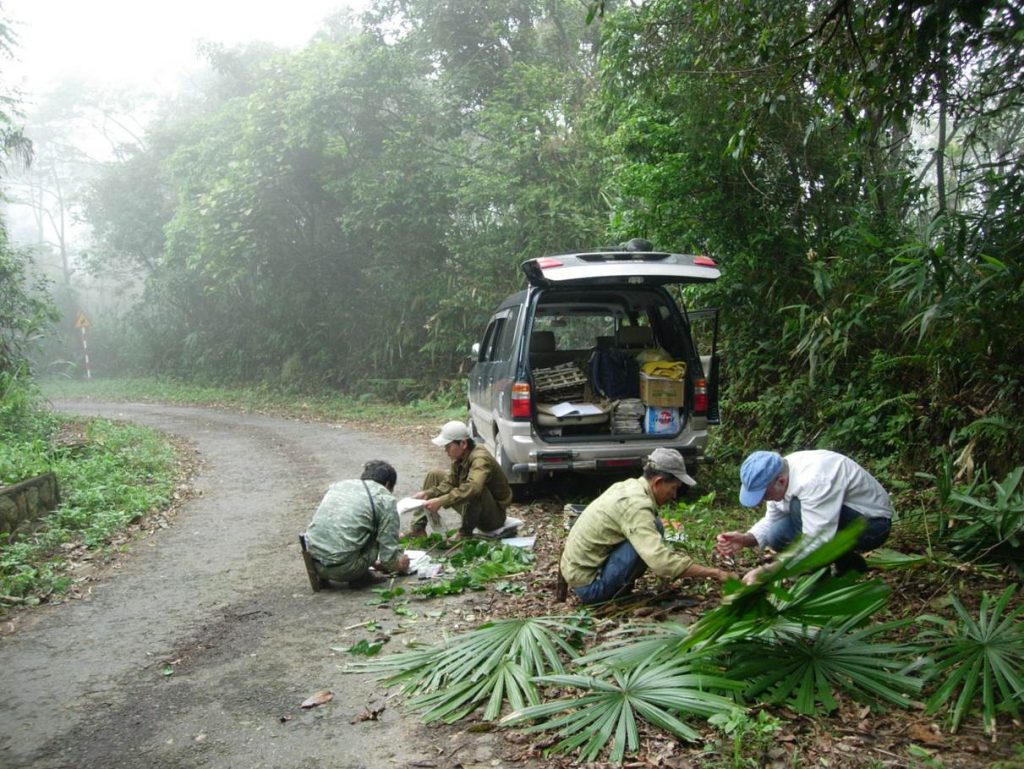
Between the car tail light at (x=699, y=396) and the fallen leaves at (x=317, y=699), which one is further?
the car tail light at (x=699, y=396)

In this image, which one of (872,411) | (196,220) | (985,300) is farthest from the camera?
(196,220)

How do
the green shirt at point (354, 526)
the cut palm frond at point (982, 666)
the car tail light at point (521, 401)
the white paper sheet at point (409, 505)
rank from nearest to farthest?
1. the cut palm frond at point (982, 666)
2. the green shirt at point (354, 526)
3. the white paper sheet at point (409, 505)
4. the car tail light at point (521, 401)

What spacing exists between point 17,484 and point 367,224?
11.9 meters

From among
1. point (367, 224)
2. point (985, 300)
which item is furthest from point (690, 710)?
point (367, 224)

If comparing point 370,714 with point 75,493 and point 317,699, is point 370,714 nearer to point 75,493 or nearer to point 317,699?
point 317,699

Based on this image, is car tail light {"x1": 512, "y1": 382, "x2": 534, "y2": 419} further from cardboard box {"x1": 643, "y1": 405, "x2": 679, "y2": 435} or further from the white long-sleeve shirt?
the white long-sleeve shirt

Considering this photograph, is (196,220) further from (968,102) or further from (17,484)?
(968,102)

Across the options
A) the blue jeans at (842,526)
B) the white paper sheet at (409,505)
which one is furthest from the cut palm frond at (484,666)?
the white paper sheet at (409,505)

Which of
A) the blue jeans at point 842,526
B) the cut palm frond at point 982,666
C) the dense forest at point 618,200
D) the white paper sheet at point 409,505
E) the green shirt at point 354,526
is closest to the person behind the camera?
the cut palm frond at point 982,666

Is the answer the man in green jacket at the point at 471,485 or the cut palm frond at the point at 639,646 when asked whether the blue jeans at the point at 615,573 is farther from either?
the man in green jacket at the point at 471,485

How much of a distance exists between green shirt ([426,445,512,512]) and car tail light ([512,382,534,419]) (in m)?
0.60

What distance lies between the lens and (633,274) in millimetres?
6684

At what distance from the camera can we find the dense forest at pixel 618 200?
5.75m

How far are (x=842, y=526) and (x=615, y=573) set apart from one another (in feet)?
3.94
